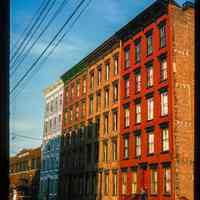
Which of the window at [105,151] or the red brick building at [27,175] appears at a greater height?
the window at [105,151]

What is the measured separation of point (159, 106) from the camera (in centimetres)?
3550

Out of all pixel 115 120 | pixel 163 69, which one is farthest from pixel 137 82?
pixel 115 120

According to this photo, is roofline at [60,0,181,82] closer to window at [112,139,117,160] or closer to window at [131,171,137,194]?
window at [112,139,117,160]

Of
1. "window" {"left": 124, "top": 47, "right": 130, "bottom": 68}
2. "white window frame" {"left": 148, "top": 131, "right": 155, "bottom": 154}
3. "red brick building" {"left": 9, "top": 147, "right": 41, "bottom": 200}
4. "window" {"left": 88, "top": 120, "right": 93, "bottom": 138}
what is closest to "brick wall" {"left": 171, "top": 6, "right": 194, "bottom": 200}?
"white window frame" {"left": 148, "top": 131, "right": 155, "bottom": 154}

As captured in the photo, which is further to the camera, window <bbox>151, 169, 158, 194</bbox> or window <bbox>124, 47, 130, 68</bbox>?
window <bbox>124, 47, 130, 68</bbox>

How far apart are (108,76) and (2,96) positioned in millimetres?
40074

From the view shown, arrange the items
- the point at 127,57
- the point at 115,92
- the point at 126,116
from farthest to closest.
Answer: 1. the point at 115,92
2. the point at 127,57
3. the point at 126,116

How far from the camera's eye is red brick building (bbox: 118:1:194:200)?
3328 cm

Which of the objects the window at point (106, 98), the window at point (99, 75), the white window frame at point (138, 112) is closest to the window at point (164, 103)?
the white window frame at point (138, 112)

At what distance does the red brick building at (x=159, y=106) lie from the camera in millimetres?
33281

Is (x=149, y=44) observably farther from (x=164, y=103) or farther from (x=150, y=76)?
(x=164, y=103)

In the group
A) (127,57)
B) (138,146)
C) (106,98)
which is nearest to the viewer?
(138,146)

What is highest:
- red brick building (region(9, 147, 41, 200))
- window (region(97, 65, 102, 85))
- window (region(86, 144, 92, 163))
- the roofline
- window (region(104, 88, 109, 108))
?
the roofline

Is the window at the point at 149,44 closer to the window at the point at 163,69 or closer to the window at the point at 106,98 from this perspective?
the window at the point at 163,69
